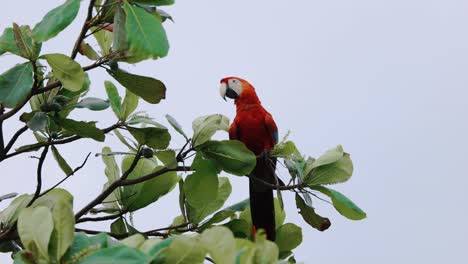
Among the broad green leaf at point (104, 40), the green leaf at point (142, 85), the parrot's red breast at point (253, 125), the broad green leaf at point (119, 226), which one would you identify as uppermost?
the parrot's red breast at point (253, 125)

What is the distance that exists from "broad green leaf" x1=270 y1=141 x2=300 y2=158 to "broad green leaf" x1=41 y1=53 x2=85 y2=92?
825 millimetres

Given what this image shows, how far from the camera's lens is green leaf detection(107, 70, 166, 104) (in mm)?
2301

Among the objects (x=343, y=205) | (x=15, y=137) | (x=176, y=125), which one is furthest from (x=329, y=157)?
(x=15, y=137)

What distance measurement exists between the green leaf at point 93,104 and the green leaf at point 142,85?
6.4 inches

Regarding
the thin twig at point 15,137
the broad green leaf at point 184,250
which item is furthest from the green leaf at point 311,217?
the broad green leaf at point 184,250

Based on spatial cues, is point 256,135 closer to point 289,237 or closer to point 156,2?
point 289,237

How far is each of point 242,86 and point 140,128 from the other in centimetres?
181

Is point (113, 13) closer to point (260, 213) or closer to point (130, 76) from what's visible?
point (130, 76)

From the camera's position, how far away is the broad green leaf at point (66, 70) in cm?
214

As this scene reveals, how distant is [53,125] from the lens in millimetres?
2514

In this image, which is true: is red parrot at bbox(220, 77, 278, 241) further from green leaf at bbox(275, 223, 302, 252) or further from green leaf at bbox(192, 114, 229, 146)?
green leaf at bbox(192, 114, 229, 146)

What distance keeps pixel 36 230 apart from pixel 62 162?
1.39 metres

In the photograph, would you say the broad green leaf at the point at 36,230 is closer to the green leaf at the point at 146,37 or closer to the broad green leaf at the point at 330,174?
the green leaf at the point at 146,37

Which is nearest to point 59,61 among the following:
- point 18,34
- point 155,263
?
point 18,34
